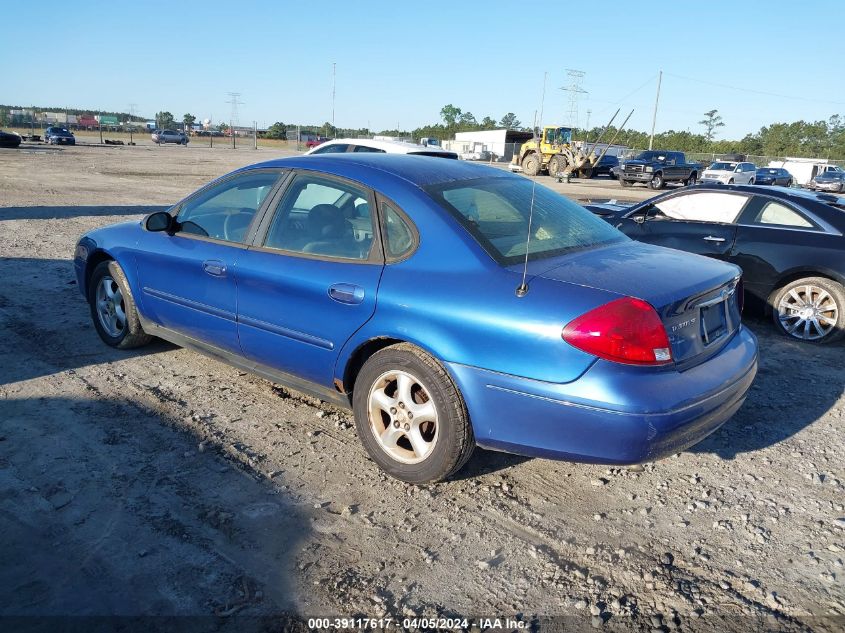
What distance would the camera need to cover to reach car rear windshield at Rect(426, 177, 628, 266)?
3271mm

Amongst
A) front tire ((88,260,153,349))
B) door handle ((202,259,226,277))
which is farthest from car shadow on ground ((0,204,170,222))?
door handle ((202,259,226,277))

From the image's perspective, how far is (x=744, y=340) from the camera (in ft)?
11.6

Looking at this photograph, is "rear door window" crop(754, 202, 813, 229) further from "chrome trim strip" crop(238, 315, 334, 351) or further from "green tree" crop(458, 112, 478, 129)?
"green tree" crop(458, 112, 478, 129)

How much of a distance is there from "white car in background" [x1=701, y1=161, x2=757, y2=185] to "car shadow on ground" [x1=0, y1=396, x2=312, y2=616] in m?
33.2

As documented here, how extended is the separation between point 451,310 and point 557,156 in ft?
113

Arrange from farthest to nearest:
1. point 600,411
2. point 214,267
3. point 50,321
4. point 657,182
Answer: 1. point 657,182
2. point 50,321
3. point 214,267
4. point 600,411

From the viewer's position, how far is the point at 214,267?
4039 millimetres

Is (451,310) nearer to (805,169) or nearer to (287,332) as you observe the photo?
(287,332)

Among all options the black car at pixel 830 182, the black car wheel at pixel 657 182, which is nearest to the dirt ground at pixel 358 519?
the black car wheel at pixel 657 182

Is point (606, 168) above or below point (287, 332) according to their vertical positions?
above

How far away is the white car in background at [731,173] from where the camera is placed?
32281 millimetres

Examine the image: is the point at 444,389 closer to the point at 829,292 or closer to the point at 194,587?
the point at 194,587

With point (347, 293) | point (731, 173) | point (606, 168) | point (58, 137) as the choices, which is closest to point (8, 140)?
point (58, 137)

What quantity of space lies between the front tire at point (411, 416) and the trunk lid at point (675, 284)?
26.1 inches
